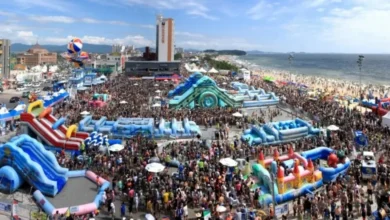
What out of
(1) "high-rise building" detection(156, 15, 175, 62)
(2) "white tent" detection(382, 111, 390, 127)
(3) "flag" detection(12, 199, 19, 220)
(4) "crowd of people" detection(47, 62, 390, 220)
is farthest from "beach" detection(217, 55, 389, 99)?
(3) "flag" detection(12, 199, 19, 220)

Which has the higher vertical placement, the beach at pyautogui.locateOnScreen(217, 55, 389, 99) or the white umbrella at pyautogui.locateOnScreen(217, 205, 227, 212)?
the beach at pyautogui.locateOnScreen(217, 55, 389, 99)

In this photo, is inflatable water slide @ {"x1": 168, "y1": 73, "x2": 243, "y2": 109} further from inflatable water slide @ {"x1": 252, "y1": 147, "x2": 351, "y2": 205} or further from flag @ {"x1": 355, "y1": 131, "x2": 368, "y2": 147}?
inflatable water slide @ {"x1": 252, "y1": 147, "x2": 351, "y2": 205}

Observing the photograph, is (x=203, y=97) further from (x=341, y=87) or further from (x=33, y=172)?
(x=341, y=87)

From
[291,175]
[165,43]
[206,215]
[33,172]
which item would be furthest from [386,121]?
[165,43]

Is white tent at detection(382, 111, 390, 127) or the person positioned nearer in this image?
the person

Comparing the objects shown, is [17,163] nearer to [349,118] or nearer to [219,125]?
[219,125]

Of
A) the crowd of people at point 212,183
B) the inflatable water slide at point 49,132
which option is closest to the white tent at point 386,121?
the crowd of people at point 212,183
